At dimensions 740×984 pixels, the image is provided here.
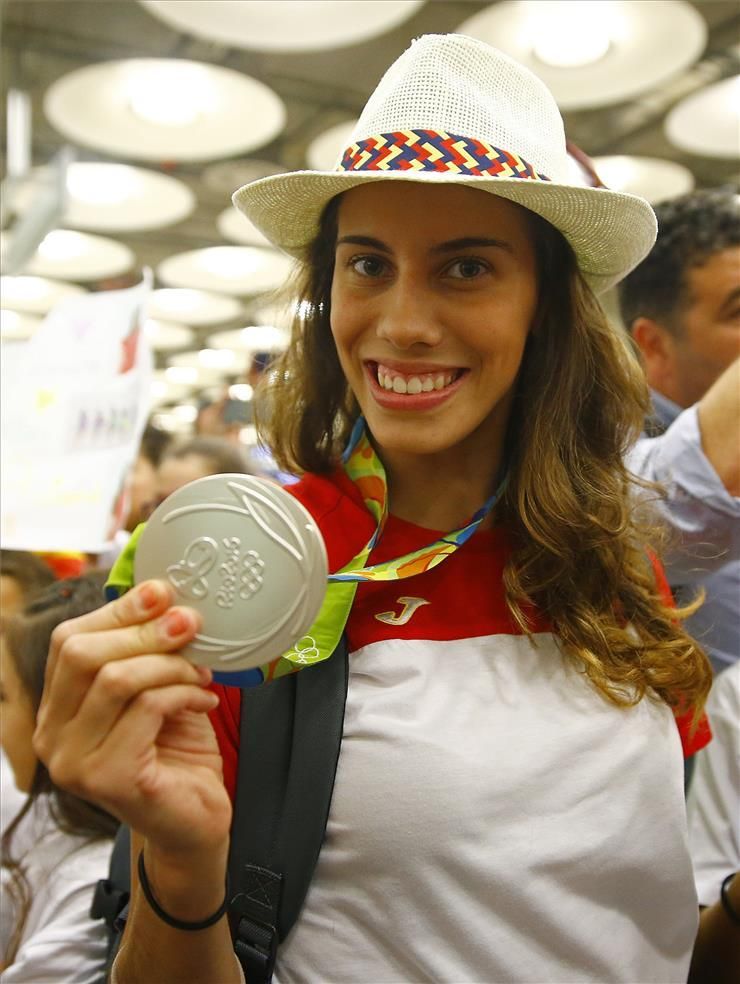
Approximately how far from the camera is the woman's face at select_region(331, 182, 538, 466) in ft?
3.01

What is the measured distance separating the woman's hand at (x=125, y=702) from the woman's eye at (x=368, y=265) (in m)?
0.47

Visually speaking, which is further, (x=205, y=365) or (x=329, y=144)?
(x=205, y=365)

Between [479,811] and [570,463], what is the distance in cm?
45

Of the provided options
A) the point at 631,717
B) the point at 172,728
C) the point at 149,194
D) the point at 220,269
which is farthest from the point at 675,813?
the point at 220,269

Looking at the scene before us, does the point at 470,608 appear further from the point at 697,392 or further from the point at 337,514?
the point at 697,392

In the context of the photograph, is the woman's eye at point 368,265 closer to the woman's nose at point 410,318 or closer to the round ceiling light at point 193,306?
the woman's nose at point 410,318

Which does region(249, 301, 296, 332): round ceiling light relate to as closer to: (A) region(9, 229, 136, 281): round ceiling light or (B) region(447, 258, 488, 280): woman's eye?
(B) region(447, 258, 488, 280): woman's eye

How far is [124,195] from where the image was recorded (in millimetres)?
3541

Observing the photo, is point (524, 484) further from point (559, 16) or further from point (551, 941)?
point (559, 16)

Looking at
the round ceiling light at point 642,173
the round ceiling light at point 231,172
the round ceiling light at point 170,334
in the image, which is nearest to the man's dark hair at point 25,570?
the round ceiling light at point 642,173

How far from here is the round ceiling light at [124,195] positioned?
3447 mm

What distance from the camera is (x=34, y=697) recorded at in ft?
4.92

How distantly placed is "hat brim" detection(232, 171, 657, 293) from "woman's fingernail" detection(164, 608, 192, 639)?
0.50 metres

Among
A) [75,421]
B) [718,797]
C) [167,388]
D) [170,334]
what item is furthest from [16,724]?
[167,388]
